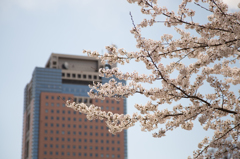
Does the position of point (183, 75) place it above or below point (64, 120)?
below

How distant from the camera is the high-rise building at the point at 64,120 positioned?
10581 centimetres

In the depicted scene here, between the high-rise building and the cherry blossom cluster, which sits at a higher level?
the high-rise building

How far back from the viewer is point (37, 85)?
110 m

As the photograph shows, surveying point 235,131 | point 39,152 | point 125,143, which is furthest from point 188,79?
point 125,143

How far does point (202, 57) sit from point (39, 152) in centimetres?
9997

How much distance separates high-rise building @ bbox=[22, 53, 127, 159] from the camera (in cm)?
10581

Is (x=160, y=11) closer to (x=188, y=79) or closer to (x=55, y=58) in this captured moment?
(x=188, y=79)

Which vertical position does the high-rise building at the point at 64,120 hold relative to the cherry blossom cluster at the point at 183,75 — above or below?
above

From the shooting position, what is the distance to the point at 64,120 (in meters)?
109

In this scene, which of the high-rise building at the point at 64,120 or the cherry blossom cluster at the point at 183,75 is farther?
the high-rise building at the point at 64,120

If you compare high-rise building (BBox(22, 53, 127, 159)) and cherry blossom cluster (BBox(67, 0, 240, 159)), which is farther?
high-rise building (BBox(22, 53, 127, 159))

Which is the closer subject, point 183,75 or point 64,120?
point 183,75

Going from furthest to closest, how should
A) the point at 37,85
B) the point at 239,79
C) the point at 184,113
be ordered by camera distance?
the point at 37,85 → the point at 239,79 → the point at 184,113

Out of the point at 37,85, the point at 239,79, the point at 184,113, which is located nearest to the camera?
the point at 184,113
